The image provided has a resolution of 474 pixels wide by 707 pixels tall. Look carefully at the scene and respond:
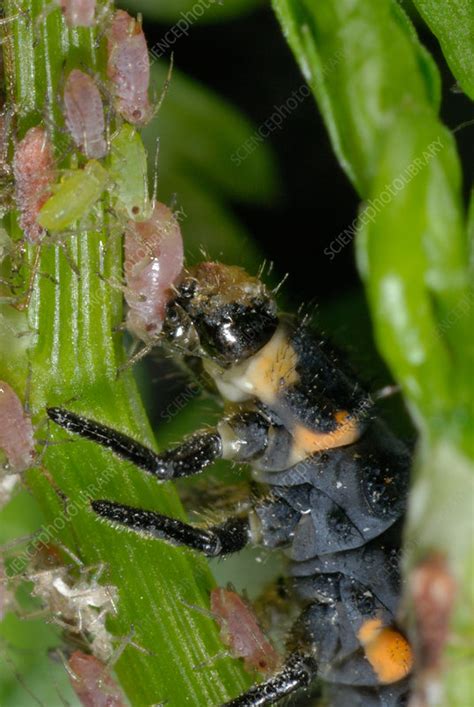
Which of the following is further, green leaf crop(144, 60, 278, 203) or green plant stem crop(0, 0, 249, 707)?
green leaf crop(144, 60, 278, 203)

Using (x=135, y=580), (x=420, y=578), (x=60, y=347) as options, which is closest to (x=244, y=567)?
(x=135, y=580)

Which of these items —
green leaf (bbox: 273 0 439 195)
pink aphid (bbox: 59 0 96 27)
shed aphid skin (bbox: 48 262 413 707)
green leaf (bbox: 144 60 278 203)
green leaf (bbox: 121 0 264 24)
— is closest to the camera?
green leaf (bbox: 273 0 439 195)

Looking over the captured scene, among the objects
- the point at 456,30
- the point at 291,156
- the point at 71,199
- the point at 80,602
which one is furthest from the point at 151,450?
the point at 291,156

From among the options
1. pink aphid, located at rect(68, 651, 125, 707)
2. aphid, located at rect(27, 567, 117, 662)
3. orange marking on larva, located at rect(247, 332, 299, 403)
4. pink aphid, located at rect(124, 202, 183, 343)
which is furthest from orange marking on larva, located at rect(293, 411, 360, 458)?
pink aphid, located at rect(68, 651, 125, 707)

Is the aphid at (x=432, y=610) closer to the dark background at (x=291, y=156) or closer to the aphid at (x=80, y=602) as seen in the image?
the aphid at (x=80, y=602)

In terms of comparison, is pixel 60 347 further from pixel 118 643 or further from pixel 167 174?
pixel 167 174

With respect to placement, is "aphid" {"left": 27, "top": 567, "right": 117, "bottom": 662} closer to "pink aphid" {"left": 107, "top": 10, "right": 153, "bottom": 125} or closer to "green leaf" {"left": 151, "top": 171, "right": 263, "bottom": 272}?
"pink aphid" {"left": 107, "top": 10, "right": 153, "bottom": 125}

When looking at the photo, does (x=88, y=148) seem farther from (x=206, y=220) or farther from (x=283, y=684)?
(x=283, y=684)
